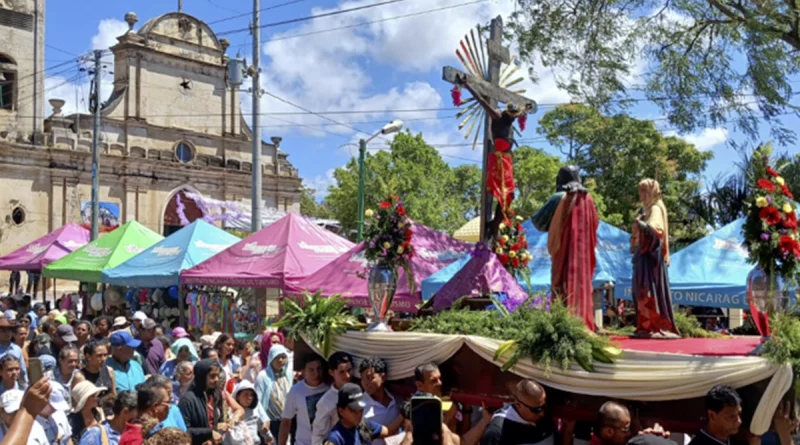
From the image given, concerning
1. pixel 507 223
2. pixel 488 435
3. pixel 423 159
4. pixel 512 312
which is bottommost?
pixel 488 435

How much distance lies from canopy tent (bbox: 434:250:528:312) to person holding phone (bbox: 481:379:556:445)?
2.48 metres

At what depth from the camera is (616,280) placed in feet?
45.8

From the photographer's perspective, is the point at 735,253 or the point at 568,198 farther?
the point at 735,253

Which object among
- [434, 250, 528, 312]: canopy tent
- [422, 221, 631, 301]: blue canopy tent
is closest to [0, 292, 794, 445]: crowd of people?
[434, 250, 528, 312]: canopy tent

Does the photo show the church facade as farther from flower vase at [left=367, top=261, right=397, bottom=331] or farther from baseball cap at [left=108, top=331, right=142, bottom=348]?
flower vase at [left=367, top=261, right=397, bottom=331]

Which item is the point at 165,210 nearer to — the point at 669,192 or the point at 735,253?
the point at 669,192

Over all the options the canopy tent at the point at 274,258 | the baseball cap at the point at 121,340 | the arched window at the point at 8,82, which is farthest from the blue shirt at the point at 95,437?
the arched window at the point at 8,82

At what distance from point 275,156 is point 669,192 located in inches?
753

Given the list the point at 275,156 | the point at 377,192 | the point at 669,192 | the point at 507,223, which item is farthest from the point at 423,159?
the point at 507,223

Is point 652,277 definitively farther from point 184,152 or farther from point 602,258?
point 184,152

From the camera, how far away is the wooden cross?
909 cm

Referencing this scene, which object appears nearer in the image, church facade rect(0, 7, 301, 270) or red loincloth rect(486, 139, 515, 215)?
red loincloth rect(486, 139, 515, 215)

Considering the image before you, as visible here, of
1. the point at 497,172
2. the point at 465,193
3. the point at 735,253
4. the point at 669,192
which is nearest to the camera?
the point at 497,172

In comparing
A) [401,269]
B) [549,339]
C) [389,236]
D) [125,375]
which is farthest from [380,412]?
[401,269]
